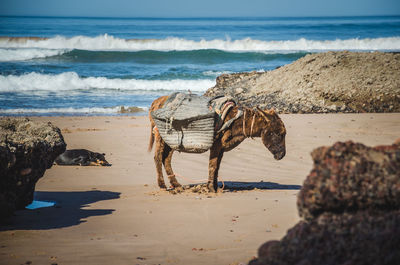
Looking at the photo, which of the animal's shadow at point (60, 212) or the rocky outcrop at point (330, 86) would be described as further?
the rocky outcrop at point (330, 86)

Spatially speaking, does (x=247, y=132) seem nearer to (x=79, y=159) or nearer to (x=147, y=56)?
(x=79, y=159)

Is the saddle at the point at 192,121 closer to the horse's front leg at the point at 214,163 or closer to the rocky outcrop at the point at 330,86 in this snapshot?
the horse's front leg at the point at 214,163

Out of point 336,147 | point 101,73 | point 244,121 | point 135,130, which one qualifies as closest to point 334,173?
point 336,147

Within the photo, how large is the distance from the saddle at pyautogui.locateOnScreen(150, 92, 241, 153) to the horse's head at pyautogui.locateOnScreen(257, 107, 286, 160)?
506 mm

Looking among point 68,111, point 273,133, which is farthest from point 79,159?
point 68,111

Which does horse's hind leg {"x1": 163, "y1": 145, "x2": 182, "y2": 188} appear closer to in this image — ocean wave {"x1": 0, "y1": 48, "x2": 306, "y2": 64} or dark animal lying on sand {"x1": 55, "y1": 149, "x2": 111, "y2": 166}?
dark animal lying on sand {"x1": 55, "y1": 149, "x2": 111, "y2": 166}

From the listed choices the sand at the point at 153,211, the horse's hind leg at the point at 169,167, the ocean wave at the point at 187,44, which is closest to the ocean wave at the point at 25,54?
the ocean wave at the point at 187,44

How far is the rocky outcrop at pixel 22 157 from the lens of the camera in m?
5.48

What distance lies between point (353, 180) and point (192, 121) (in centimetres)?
452

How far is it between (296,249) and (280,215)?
2938mm

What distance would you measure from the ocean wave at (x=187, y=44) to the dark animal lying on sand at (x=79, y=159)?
39.9 meters

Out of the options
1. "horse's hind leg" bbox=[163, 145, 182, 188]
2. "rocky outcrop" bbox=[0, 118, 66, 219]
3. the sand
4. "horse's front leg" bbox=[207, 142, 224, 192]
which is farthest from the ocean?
"horse's front leg" bbox=[207, 142, 224, 192]

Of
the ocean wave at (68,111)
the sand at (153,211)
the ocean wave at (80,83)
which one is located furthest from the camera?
the ocean wave at (80,83)

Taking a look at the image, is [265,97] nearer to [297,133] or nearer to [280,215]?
[297,133]
